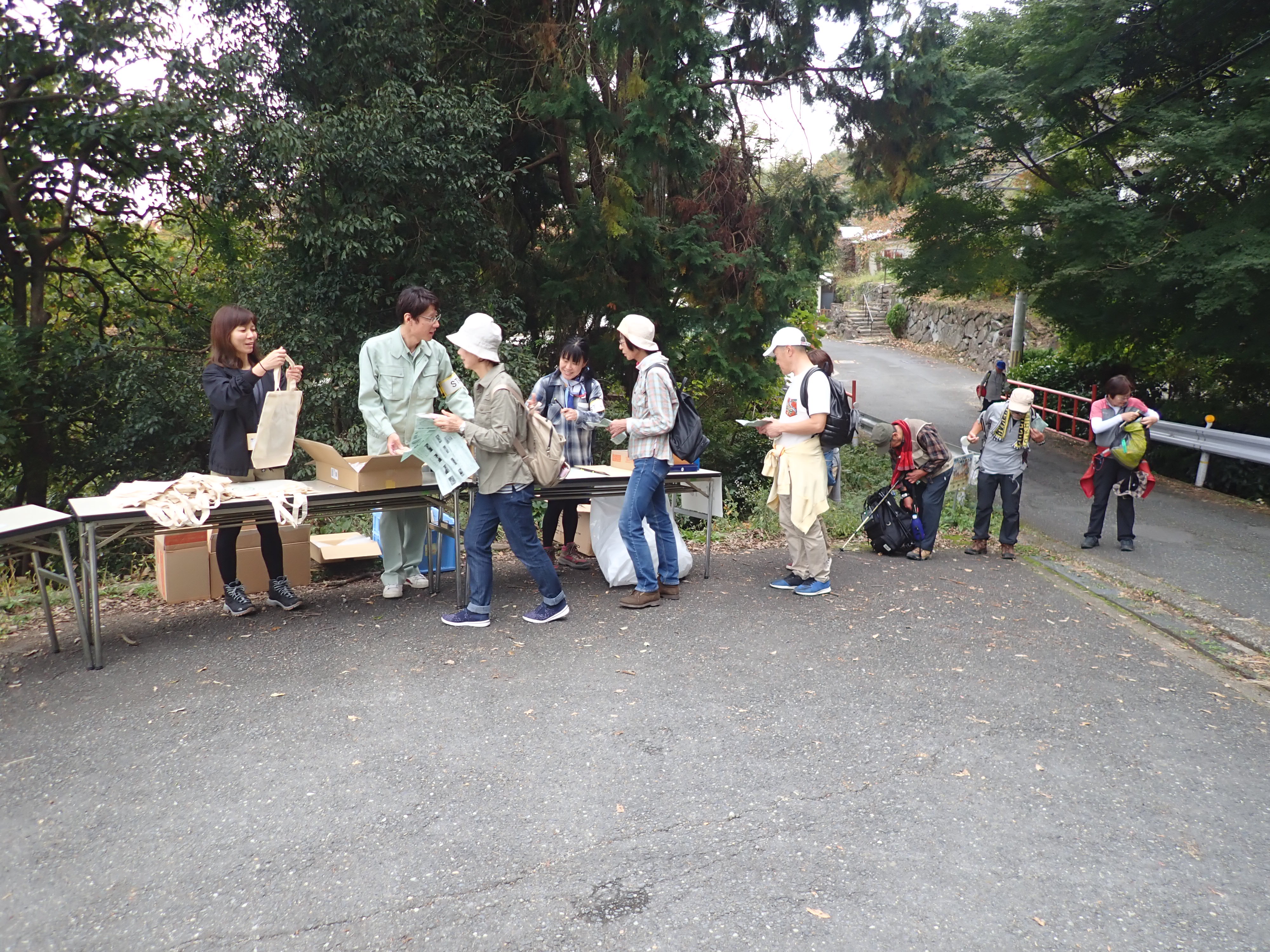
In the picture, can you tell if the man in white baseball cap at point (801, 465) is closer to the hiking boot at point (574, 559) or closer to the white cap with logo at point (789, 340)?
the white cap with logo at point (789, 340)

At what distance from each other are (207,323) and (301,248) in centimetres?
247

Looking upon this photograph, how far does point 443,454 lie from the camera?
546 cm

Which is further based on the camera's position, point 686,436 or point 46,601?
point 686,436

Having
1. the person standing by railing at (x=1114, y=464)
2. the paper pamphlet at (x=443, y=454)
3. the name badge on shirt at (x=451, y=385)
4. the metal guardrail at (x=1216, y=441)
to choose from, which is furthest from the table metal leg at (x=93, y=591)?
the metal guardrail at (x=1216, y=441)

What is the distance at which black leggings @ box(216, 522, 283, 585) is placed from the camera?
5668mm

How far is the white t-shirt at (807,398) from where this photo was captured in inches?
243

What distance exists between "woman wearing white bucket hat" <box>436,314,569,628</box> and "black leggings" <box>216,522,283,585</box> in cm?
117

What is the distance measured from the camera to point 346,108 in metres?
9.05

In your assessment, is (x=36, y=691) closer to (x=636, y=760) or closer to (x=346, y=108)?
(x=636, y=760)

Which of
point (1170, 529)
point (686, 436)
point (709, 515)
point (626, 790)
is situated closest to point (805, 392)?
point (686, 436)

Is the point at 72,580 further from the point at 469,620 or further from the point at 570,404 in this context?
the point at 570,404

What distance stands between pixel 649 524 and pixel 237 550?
2678 millimetres

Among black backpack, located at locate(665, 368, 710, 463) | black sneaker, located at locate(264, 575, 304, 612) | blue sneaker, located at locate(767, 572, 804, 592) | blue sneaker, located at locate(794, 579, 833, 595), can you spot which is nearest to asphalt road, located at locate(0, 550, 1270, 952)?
black sneaker, located at locate(264, 575, 304, 612)

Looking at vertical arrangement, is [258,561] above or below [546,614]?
above
